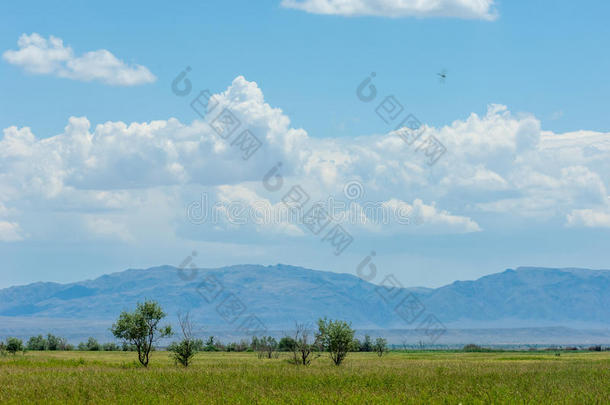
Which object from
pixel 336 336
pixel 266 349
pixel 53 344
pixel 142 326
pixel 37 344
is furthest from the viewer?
pixel 53 344

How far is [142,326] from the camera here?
71.0 m

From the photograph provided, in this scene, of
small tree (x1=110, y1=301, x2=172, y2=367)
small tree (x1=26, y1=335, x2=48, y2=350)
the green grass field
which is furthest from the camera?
small tree (x1=26, y1=335, x2=48, y2=350)

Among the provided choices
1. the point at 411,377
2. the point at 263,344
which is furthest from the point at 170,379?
the point at 263,344

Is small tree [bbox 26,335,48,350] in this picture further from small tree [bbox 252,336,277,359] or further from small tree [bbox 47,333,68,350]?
small tree [bbox 252,336,277,359]

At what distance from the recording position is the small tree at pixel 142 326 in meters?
70.7

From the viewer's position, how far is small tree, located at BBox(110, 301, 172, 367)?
70688 millimetres

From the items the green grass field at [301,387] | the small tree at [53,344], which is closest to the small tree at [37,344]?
the small tree at [53,344]

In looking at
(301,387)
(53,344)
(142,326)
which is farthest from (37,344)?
(301,387)

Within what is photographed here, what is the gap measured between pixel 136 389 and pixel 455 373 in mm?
26830

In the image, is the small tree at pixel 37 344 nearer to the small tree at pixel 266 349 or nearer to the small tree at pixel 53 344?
the small tree at pixel 53 344

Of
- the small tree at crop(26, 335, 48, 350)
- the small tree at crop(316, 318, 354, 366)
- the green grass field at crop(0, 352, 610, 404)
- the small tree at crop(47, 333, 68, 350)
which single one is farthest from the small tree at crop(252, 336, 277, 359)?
the green grass field at crop(0, 352, 610, 404)

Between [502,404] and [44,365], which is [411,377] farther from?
[44,365]

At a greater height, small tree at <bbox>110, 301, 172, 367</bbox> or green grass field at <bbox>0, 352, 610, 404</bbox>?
small tree at <bbox>110, 301, 172, 367</bbox>

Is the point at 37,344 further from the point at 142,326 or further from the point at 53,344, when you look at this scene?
the point at 142,326
